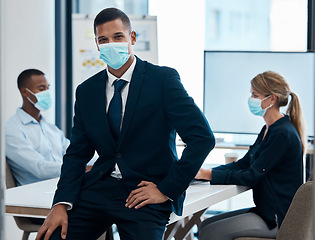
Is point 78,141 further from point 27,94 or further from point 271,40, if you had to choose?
point 271,40

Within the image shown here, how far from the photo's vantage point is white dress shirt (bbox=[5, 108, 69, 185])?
3141mm

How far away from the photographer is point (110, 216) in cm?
178

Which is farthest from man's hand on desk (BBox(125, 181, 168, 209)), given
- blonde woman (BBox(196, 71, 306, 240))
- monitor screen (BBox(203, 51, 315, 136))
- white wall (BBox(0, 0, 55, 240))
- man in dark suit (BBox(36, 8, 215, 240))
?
monitor screen (BBox(203, 51, 315, 136))

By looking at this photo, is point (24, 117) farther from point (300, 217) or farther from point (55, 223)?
point (300, 217)

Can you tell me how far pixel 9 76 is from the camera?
4.58 metres

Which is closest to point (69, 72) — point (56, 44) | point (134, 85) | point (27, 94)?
point (56, 44)

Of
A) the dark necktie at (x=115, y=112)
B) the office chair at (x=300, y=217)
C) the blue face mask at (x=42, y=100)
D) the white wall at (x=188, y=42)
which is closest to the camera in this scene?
the dark necktie at (x=115, y=112)

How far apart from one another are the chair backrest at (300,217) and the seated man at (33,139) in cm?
157

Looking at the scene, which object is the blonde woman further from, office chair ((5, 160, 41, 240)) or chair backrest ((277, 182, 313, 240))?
office chair ((5, 160, 41, 240))

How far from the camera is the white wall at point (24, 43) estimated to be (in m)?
4.58

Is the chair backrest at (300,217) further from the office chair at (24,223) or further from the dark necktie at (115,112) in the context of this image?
the office chair at (24,223)

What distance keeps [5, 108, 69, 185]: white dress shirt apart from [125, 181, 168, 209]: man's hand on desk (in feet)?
4.87

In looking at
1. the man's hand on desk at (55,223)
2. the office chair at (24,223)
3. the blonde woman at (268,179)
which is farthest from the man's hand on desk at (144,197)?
the office chair at (24,223)

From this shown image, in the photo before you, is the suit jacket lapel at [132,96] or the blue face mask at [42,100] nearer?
the suit jacket lapel at [132,96]
